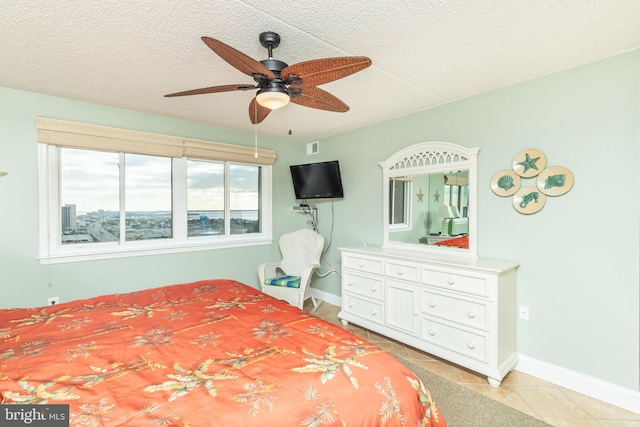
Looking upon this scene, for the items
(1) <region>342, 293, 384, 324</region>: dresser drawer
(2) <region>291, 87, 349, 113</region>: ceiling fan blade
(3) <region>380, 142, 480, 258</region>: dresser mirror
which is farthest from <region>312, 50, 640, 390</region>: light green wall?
(2) <region>291, 87, 349, 113</region>: ceiling fan blade

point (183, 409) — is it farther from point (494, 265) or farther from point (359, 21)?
point (494, 265)

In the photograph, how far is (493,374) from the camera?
2.22m

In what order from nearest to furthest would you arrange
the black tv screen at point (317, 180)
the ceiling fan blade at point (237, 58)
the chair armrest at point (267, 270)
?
the ceiling fan blade at point (237, 58)
the chair armrest at point (267, 270)
the black tv screen at point (317, 180)

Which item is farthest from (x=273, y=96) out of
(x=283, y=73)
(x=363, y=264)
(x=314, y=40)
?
(x=363, y=264)

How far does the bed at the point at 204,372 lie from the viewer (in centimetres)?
95

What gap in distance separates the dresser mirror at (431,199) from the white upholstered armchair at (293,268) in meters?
0.98

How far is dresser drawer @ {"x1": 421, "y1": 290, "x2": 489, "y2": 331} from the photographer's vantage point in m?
2.29

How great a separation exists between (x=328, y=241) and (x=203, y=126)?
2.28m

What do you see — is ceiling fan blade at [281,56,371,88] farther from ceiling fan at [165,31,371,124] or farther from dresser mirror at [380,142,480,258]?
dresser mirror at [380,142,480,258]

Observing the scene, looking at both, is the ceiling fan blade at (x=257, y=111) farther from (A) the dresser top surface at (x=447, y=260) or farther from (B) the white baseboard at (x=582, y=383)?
(B) the white baseboard at (x=582, y=383)

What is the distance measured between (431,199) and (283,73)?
2.12 m

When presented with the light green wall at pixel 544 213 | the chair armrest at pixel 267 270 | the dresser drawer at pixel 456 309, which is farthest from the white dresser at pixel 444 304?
the chair armrest at pixel 267 270

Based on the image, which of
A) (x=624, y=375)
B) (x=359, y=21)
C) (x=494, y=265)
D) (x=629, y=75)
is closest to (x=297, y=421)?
(x=359, y=21)

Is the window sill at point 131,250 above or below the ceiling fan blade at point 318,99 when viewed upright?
below
